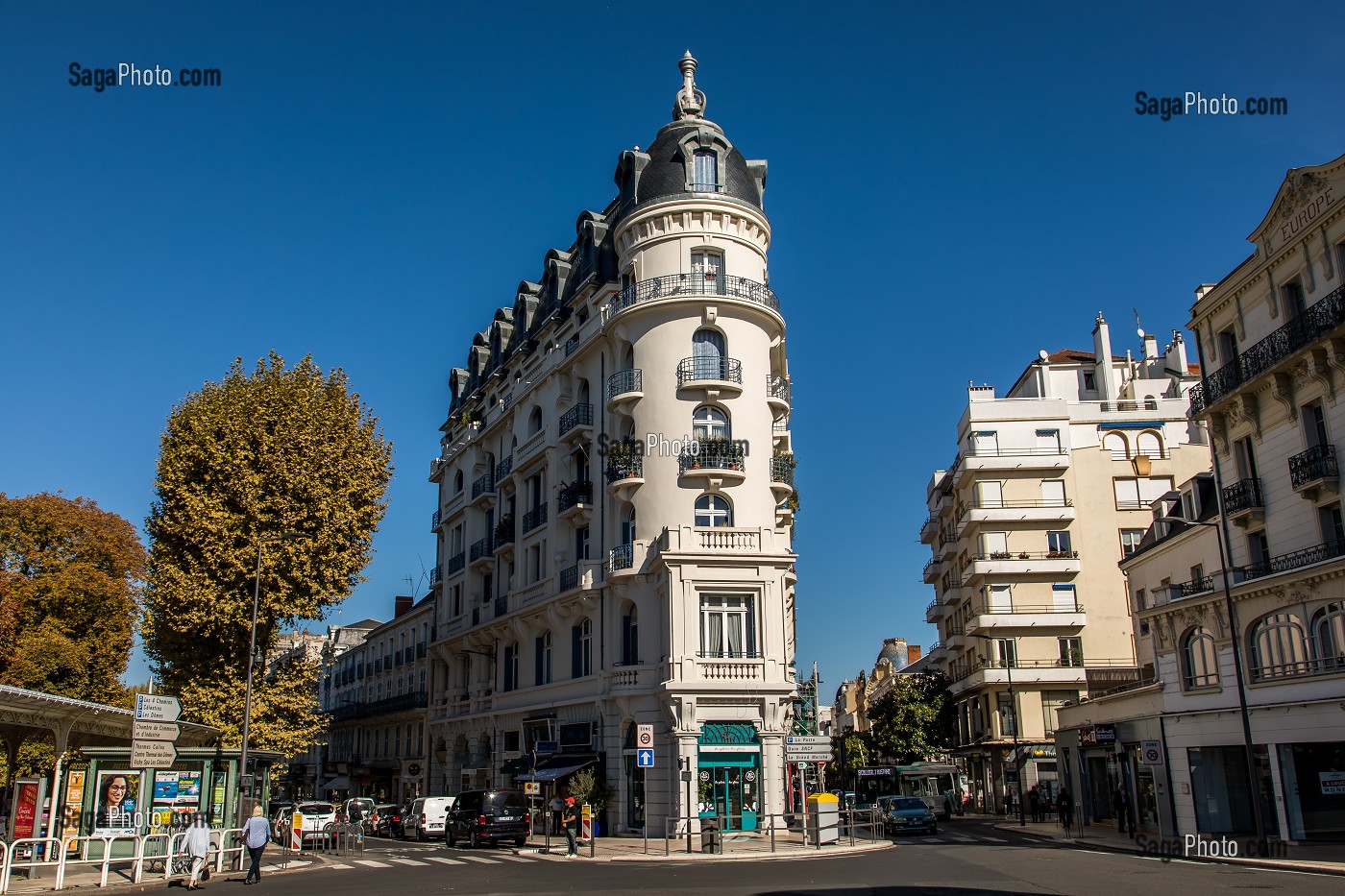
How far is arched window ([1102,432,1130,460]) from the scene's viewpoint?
55.5 meters

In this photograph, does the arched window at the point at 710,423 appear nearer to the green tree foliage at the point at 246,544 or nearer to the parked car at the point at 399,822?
the green tree foliage at the point at 246,544

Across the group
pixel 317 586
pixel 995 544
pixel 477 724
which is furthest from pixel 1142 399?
pixel 317 586

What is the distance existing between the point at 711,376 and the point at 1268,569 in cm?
1743

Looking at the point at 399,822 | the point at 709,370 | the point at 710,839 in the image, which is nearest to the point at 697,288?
the point at 709,370

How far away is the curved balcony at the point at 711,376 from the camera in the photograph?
35156 mm

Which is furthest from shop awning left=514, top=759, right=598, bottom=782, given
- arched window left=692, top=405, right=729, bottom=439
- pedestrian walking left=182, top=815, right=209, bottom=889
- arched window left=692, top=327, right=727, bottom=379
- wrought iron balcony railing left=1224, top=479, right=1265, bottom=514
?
wrought iron balcony railing left=1224, top=479, right=1265, bottom=514

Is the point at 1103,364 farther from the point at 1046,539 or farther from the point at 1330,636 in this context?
the point at 1330,636

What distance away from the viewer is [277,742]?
30.5 m

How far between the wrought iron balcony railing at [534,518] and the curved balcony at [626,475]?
6.70 meters

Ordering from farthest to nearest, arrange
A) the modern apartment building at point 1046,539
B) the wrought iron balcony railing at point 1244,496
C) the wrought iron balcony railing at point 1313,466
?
the modern apartment building at point 1046,539, the wrought iron balcony railing at point 1244,496, the wrought iron balcony railing at point 1313,466

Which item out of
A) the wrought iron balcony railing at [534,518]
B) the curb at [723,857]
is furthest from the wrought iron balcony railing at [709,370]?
the curb at [723,857]

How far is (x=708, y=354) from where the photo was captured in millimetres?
36031

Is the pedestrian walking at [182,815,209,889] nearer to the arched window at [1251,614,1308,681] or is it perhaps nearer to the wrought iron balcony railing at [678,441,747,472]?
the wrought iron balcony railing at [678,441,747,472]

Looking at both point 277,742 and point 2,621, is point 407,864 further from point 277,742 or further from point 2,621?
A: point 2,621
